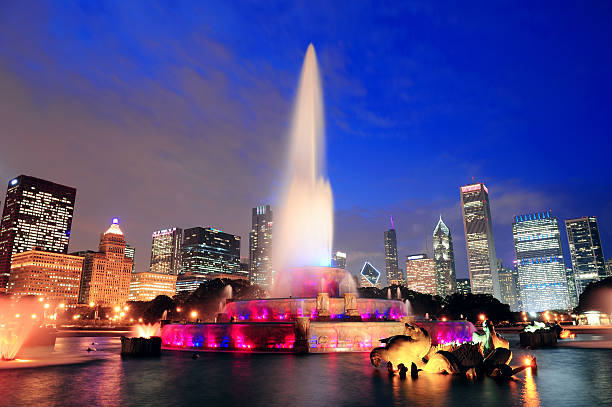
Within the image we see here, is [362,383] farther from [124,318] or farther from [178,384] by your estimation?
[124,318]

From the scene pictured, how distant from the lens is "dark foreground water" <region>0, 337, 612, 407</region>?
43.2 feet

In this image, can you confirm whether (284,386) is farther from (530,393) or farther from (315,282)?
(315,282)

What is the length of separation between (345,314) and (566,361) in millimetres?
17055

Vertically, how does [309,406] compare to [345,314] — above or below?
below

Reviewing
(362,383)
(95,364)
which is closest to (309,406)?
(362,383)

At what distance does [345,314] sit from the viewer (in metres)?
36.6

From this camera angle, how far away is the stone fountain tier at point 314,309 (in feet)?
116

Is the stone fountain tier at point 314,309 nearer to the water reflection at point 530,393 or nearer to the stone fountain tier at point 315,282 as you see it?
the stone fountain tier at point 315,282

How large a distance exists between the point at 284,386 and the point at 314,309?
20.9m

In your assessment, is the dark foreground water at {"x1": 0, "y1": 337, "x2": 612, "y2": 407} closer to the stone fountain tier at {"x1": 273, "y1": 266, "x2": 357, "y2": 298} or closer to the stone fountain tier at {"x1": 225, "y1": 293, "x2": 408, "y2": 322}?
the stone fountain tier at {"x1": 225, "y1": 293, "x2": 408, "y2": 322}

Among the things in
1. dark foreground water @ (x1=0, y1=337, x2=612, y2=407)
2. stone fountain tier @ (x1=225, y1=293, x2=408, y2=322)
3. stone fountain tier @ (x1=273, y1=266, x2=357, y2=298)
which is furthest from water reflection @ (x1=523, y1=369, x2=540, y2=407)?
stone fountain tier @ (x1=273, y1=266, x2=357, y2=298)

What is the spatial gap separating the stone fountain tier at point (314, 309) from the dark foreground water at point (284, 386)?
12.1 metres

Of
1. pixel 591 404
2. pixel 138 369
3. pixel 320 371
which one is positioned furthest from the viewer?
pixel 138 369

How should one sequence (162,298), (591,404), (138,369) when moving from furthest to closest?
(162,298), (138,369), (591,404)
